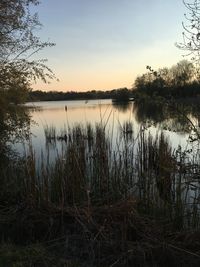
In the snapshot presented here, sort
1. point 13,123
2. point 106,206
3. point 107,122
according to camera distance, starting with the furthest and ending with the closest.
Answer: point 13,123 → point 107,122 → point 106,206

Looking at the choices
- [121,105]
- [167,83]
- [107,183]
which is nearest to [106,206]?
[107,183]

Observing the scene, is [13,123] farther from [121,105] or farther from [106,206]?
Answer: [121,105]

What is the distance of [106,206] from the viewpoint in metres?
5.04

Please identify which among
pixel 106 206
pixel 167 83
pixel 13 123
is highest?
pixel 167 83

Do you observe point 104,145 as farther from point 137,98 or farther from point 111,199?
point 137,98

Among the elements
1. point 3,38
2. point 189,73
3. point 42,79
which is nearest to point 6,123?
point 42,79

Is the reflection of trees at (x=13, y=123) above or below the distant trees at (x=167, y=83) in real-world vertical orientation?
below

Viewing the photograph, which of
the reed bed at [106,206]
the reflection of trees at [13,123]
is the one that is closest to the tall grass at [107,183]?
the reed bed at [106,206]

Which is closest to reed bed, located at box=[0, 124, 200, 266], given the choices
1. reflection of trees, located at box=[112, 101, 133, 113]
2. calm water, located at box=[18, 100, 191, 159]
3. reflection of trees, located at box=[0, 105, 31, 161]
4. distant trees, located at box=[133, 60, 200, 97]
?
calm water, located at box=[18, 100, 191, 159]

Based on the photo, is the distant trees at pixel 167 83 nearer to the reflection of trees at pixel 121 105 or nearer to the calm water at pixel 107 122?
the calm water at pixel 107 122

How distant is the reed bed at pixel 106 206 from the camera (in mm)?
4363

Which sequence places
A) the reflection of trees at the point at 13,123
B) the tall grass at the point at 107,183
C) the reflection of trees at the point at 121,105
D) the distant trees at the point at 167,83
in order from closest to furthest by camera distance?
the distant trees at the point at 167,83, the tall grass at the point at 107,183, the reflection of trees at the point at 121,105, the reflection of trees at the point at 13,123

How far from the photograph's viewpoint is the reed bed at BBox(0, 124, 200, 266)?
436 cm

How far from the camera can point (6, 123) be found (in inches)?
559
